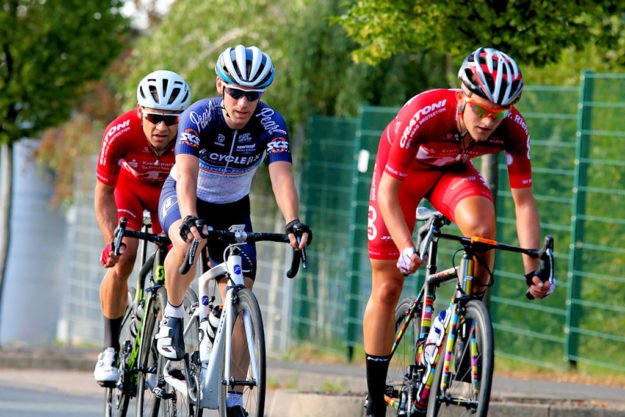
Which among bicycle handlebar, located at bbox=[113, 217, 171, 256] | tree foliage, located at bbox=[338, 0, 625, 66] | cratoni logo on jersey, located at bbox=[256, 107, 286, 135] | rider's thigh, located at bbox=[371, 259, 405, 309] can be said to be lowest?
rider's thigh, located at bbox=[371, 259, 405, 309]

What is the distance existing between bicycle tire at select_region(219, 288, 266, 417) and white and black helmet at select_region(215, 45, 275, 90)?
3.71ft

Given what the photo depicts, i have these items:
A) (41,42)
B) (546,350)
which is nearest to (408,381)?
(546,350)

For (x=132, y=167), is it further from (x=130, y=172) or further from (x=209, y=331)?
(x=209, y=331)

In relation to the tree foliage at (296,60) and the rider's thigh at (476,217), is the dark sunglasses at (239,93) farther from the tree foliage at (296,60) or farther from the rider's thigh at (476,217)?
the tree foliage at (296,60)

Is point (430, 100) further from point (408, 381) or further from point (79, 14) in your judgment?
point (79, 14)

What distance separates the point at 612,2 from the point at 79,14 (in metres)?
8.43

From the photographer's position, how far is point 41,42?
47.4 ft

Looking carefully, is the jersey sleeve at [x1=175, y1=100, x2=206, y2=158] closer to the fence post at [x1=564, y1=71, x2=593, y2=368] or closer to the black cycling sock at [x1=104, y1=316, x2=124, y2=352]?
the black cycling sock at [x1=104, y1=316, x2=124, y2=352]

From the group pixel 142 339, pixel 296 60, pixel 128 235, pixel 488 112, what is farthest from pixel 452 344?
pixel 296 60

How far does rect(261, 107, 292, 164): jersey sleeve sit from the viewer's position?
611 centimetres

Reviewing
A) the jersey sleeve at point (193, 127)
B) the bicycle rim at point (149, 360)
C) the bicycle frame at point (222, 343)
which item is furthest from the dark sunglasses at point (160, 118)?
the bicycle frame at point (222, 343)

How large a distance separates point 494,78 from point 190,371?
7.90ft

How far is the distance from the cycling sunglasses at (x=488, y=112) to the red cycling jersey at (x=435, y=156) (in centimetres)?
25


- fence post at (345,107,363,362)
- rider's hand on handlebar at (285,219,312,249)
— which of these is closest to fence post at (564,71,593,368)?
fence post at (345,107,363,362)
